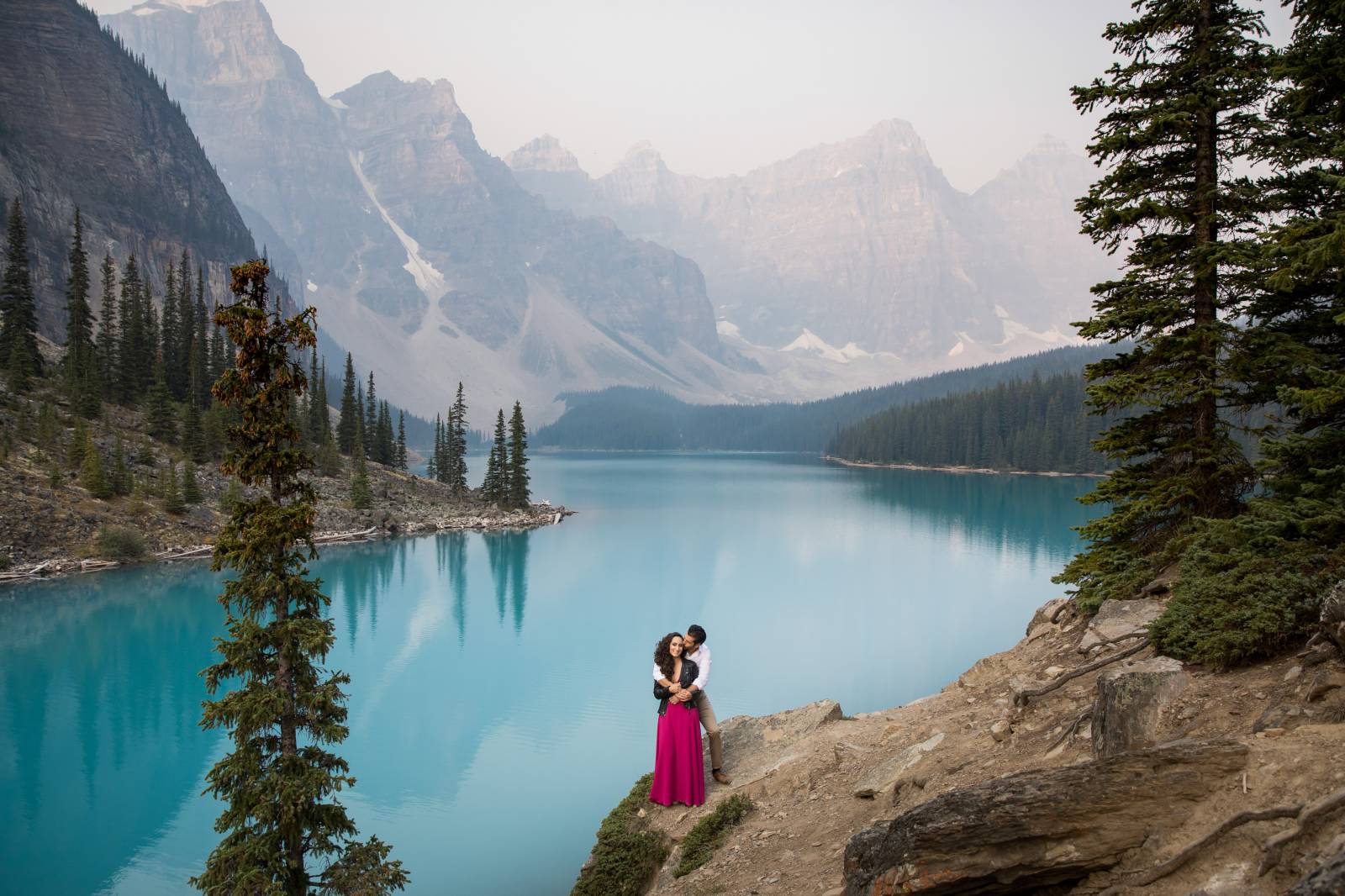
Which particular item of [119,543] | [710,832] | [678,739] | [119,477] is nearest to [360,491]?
[119,477]

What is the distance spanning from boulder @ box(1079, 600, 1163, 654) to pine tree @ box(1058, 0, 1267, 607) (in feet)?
1.86

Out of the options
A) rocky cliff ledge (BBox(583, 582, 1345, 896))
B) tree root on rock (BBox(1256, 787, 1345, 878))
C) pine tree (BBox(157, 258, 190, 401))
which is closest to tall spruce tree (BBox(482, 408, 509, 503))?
pine tree (BBox(157, 258, 190, 401))

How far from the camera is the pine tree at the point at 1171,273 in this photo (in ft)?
38.8

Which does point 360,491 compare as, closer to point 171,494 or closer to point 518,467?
point 171,494

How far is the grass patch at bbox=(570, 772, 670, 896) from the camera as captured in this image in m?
11.1

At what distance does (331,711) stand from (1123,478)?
13.1 m

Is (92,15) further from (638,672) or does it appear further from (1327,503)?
(1327,503)

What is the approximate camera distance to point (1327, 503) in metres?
8.81

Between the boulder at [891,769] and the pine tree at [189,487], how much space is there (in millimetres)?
56628

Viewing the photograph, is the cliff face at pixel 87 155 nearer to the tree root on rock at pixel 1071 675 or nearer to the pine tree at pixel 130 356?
the pine tree at pixel 130 356

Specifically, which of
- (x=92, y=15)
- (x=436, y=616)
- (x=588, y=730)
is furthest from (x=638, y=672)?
(x=92, y=15)

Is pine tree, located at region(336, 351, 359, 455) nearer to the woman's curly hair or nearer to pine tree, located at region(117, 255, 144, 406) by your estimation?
pine tree, located at region(117, 255, 144, 406)

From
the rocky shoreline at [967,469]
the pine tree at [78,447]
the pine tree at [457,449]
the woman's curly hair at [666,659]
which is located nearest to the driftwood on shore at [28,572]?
the pine tree at [78,447]

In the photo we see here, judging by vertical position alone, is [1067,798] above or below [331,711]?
above
